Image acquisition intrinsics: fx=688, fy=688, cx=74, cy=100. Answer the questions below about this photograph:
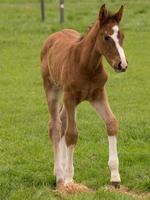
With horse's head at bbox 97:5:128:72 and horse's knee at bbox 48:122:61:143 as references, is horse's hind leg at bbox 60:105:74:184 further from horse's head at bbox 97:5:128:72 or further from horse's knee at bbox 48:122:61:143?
horse's head at bbox 97:5:128:72

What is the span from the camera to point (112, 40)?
6602mm

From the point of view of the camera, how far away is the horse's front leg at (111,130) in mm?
7121

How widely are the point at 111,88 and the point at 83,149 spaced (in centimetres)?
541

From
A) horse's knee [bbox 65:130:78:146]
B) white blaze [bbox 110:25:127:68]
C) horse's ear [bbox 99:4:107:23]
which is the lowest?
horse's knee [bbox 65:130:78:146]

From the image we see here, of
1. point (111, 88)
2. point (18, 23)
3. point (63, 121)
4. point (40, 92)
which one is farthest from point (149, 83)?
point (18, 23)

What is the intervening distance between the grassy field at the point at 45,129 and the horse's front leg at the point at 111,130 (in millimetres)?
208

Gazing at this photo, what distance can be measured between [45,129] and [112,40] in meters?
4.13

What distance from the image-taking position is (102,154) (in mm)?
8922

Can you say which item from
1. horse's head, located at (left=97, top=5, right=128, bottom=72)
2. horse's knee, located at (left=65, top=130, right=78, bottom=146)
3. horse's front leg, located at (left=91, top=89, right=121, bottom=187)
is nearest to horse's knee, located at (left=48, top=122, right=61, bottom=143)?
horse's knee, located at (left=65, top=130, right=78, bottom=146)

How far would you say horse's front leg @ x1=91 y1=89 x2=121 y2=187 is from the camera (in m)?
7.12

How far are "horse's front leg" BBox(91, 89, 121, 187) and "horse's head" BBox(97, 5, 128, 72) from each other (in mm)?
629

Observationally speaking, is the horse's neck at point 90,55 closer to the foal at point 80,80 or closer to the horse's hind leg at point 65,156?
the foal at point 80,80

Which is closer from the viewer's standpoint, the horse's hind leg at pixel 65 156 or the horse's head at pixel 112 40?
the horse's head at pixel 112 40

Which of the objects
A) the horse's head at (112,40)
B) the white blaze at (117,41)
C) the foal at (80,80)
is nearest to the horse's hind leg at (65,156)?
the foal at (80,80)
